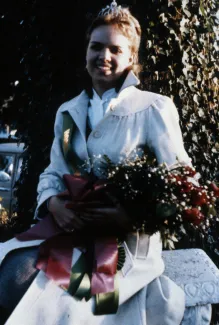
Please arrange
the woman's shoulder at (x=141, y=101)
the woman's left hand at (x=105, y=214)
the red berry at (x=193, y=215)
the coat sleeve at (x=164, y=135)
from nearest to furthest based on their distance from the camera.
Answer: the red berry at (x=193, y=215), the woman's left hand at (x=105, y=214), the coat sleeve at (x=164, y=135), the woman's shoulder at (x=141, y=101)

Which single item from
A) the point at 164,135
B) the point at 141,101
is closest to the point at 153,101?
the point at 141,101

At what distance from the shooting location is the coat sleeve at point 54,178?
217 cm

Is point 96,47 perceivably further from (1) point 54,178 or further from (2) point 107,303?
(2) point 107,303

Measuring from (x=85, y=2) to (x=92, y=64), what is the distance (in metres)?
1.57

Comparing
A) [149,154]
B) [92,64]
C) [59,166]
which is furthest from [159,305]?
[92,64]

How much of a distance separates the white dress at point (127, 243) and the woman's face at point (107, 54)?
3.7 inches

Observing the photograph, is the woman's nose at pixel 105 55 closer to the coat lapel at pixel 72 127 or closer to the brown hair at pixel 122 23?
the brown hair at pixel 122 23

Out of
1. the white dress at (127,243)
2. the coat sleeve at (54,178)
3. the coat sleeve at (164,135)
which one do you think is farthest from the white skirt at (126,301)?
the coat sleeve at (164,135)

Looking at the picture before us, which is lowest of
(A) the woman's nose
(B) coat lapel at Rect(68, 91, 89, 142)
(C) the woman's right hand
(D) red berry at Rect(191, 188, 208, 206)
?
(C) the woman's right hand

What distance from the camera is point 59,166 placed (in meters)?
2.28

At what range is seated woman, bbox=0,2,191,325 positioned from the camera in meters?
1.81

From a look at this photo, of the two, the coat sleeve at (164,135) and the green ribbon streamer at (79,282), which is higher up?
the coat sleeve at (164,135)

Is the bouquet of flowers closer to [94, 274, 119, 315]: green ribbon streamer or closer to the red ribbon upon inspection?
the red ribbon

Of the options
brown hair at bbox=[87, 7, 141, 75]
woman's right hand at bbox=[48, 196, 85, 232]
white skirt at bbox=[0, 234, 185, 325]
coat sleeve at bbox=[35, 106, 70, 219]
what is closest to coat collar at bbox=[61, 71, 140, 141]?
coat sleeve at bbox=[35, 106, 70, 219]
